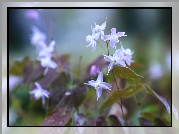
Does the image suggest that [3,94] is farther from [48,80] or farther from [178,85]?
A: [178,85]

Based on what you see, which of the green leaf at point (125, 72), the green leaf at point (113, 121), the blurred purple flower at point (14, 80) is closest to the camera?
the green leaf at point (125, 72)

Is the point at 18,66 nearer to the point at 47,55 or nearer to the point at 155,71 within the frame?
the point at 47,55

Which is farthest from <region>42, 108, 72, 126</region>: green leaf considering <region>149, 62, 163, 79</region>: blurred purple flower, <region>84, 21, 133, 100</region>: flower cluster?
<region>149, 62, 163, 79</region>: blurred purple flower

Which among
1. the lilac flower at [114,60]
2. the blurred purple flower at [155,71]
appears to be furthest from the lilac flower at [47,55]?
the blurred purple flower at [155,71]


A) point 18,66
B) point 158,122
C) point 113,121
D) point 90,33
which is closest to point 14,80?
point 18,66

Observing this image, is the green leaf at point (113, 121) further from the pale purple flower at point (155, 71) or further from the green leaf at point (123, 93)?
the pale purple flower at point (155, 71)

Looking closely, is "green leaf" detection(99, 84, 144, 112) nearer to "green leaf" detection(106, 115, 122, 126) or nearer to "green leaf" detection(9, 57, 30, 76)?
"green leaf" detection(106, 115, 122, 126)

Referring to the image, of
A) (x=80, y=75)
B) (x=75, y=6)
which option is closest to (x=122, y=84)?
(x=80, y=75)

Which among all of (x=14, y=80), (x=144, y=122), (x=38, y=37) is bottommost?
(x=144, y=122)
